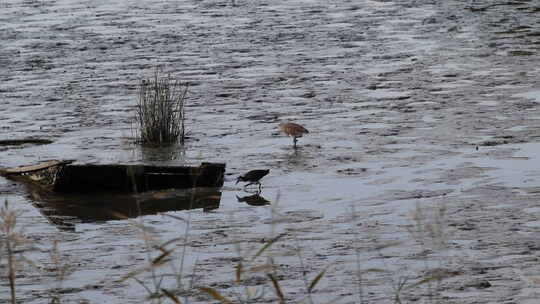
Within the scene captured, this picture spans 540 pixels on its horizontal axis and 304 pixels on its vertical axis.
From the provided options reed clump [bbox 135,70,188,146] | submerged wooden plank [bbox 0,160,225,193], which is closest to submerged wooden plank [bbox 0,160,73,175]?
submerged wooden plank [bbox 0,160,225,193]

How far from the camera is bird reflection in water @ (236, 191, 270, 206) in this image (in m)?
10.5

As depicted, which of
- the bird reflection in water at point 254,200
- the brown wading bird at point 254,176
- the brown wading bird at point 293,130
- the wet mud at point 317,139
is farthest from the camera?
the brown wading bird at point 293,130

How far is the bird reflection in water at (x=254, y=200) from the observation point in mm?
10545

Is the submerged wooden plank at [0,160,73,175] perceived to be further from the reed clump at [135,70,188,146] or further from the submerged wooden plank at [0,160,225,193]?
the reed clump at [135,70,188,146]

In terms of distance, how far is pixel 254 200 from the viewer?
10.7m

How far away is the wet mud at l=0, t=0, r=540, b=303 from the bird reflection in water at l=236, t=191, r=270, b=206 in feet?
0.12

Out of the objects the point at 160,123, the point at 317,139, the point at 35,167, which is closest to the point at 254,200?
the point at 35,167

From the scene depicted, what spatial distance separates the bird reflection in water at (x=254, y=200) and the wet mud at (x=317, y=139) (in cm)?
4

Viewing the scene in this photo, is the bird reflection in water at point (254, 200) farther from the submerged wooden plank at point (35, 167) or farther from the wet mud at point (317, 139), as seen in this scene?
the submerged wooden plank at point (35, 167)

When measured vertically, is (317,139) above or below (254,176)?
below

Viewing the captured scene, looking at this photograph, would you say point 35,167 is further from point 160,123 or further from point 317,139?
point 317,139

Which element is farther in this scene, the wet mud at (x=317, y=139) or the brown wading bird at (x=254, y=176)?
the brown wading bird at (x=254, y=176)

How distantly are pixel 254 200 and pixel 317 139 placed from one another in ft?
9.13

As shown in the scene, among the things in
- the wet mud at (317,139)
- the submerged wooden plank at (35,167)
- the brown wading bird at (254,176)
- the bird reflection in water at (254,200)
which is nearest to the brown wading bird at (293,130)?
the wet mud at (317,139)
